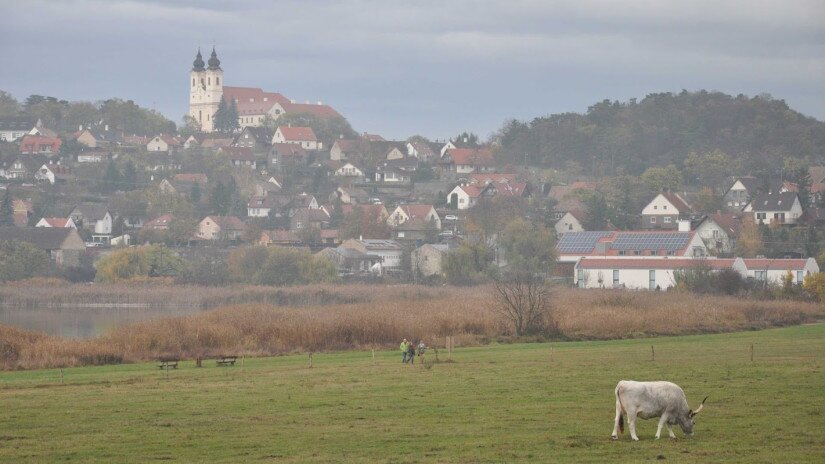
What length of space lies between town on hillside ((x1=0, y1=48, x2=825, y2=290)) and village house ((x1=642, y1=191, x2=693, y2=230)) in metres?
0.17

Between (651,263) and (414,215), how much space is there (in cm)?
5546

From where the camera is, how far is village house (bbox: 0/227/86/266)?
12325 centimetres

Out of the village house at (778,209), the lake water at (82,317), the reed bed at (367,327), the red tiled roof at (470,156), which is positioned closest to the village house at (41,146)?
the red tiled roof at (470,156)

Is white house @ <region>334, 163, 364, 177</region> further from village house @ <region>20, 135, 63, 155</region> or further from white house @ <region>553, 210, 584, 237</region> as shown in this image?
white house @ <region>553, 210, 584, 237</region>

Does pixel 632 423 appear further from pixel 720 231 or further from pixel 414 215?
pixel 414 215

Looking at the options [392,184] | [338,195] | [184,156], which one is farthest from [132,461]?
[184,156]

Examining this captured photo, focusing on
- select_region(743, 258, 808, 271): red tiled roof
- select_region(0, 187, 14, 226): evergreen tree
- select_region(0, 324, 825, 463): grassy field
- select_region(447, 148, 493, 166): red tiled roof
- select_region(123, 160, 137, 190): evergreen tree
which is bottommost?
select_region(0, 324, 825, 463): grassy field

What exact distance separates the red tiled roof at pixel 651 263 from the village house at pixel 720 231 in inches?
575

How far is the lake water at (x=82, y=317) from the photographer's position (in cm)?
6625

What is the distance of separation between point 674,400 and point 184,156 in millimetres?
177114

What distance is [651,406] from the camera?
23.0 m

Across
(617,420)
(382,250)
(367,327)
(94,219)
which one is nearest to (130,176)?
(94,219)

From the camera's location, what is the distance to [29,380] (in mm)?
37469

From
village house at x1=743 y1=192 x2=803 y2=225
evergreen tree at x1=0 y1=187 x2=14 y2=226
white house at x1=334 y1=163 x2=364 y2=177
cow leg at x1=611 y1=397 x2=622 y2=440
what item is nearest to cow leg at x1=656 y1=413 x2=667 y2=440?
cow leg at x1=611 y1=397 x2=622 y2=440
